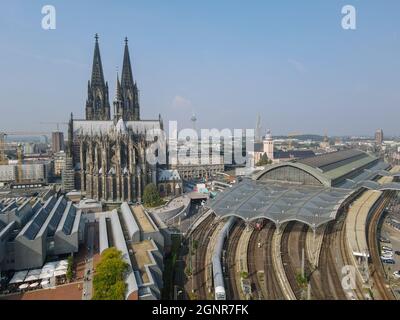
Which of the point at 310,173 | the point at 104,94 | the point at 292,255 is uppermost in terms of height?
the point at 104,94

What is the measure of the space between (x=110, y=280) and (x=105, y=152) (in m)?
46.9

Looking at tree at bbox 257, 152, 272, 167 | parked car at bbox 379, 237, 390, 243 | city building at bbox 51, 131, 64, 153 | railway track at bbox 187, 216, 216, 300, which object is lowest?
parked car at bbox 379, 237, 390, 243

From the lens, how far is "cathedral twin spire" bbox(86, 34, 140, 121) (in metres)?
95.2

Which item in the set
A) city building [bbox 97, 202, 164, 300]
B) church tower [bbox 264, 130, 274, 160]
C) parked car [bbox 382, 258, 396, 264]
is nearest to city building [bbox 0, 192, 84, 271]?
city building [bbox 97, 202, 164, 300]

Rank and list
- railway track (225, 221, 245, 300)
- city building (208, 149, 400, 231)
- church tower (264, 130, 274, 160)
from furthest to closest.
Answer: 1. church tower (264, 130, 274, 160)
2. city building (208, 149, 400, 231)
3. railway track (225, 221, 245, 300)

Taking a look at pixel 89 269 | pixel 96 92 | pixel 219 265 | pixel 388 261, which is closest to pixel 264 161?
pixel 96 92

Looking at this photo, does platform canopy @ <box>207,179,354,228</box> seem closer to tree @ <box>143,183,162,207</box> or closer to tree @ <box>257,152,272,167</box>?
tree @ <box>143,183,162,207</box>

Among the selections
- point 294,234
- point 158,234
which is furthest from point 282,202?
point 158,234

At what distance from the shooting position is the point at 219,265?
36906 millimetres

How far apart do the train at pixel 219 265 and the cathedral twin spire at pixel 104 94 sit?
54435 mm

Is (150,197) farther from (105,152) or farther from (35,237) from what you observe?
(35,237)

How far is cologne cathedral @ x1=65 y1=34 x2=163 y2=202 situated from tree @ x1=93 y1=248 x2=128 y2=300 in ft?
141
